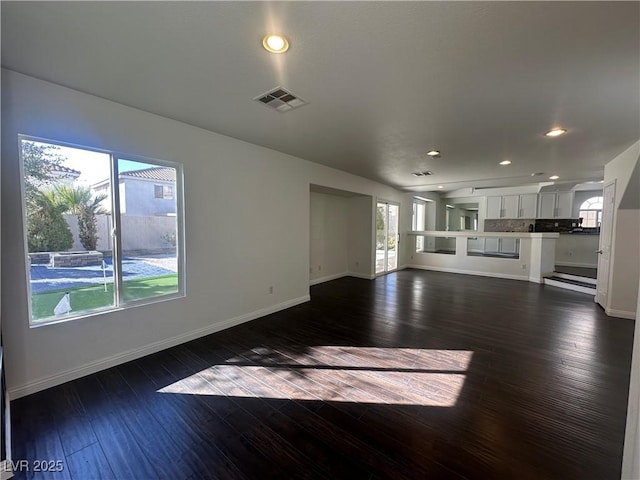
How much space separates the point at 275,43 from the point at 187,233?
7.50 feet

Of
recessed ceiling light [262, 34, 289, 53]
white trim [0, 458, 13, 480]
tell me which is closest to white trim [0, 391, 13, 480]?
white trim [0, 458, 13, 480]

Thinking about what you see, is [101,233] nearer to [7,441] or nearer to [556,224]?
[7,441]

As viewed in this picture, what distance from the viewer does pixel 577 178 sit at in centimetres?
584

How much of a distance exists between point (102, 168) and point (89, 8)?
5.05 ft

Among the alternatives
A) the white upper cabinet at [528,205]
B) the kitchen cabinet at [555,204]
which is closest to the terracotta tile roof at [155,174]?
the white upper cabinet at [528,205]

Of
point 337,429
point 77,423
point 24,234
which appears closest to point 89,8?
point 24,234

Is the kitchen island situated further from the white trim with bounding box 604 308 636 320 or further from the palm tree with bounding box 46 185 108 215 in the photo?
the palm tree with bounding box 46 185 108 215

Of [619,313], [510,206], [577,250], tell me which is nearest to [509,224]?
[510,206]

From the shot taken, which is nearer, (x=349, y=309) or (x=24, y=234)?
(x=24, y=234)

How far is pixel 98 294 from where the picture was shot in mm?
2553

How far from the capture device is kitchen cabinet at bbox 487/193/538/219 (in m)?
8.40

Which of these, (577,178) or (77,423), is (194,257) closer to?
(77,423)

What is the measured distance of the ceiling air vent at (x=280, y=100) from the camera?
2.28 m

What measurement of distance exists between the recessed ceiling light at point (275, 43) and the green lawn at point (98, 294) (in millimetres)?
2603
